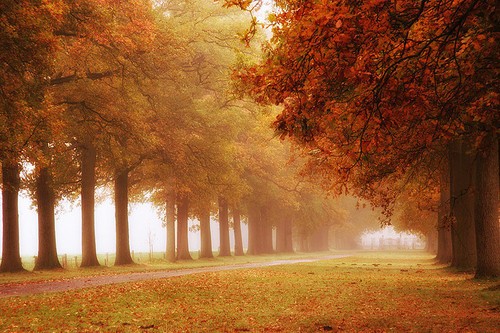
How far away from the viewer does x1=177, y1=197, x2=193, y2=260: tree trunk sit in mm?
39125

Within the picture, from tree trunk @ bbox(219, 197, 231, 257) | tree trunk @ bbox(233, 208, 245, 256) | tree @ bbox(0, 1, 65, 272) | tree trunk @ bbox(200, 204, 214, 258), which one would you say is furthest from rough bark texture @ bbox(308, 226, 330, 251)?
tree @ bbox(0, 1, 65, 272)

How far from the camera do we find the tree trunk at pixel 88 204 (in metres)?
28.5

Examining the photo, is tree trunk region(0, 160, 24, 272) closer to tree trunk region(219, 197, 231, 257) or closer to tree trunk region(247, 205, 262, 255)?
tree trunk region(219, 197, 231, 257)

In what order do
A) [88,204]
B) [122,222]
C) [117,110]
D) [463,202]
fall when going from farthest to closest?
[122,222] → [88,204] → [117,110] → [463,202]

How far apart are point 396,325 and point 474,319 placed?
1.57 meters

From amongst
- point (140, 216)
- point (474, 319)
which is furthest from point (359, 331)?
point (140, 216)

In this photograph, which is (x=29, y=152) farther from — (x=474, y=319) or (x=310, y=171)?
(x=474, y=319)

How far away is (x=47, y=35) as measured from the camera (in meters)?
14.1

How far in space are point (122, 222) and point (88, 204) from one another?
119 inches

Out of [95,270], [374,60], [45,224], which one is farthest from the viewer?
[45,224]

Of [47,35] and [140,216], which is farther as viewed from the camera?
[140,216]

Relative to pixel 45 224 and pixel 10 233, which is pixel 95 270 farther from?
pixel 10 233

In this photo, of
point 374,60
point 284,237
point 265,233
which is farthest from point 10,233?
point 284,237

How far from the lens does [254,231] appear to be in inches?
2152
